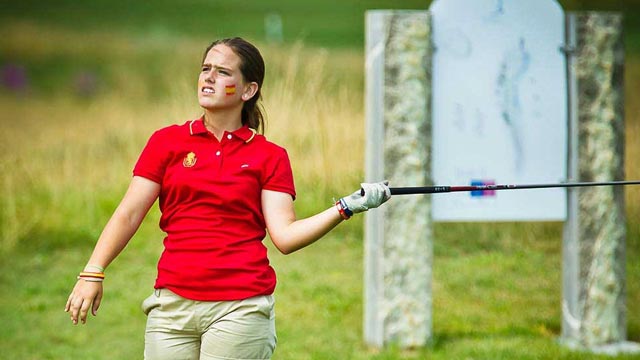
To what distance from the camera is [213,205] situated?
2744 mm

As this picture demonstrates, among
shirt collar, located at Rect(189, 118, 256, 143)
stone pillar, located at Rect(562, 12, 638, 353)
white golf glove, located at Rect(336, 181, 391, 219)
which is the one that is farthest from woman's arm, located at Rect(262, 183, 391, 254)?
stone pillar, located at Rect(562, 12, 638, 353)

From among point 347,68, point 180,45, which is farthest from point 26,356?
point 180,45

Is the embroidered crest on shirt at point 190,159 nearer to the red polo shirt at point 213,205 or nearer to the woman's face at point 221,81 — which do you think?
the red polo shirt at point 213,205

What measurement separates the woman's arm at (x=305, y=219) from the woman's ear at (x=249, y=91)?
29 centimetres

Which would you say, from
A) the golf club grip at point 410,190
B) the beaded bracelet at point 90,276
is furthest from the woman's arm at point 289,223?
the beaded bracelet at point 90,276

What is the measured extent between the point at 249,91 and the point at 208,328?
67cm

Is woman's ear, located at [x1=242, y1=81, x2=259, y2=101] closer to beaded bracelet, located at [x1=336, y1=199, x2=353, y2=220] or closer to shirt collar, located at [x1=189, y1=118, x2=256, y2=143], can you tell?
shirt collar, located at [x1=189, y1=118, x2=256, y2=143]

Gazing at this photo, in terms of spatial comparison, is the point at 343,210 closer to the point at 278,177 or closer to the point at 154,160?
the point at 278,177

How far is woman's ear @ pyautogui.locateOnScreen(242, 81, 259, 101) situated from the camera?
2.90 m

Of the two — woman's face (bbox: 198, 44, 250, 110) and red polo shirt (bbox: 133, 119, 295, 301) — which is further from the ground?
woman's face (bbox: 198, 44, 250, 110)

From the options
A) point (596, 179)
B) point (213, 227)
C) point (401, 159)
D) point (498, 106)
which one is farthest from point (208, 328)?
point (596, 179)

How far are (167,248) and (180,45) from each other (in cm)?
1011

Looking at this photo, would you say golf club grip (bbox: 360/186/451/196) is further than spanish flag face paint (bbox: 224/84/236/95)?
No

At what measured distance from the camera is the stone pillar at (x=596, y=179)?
197 inches
